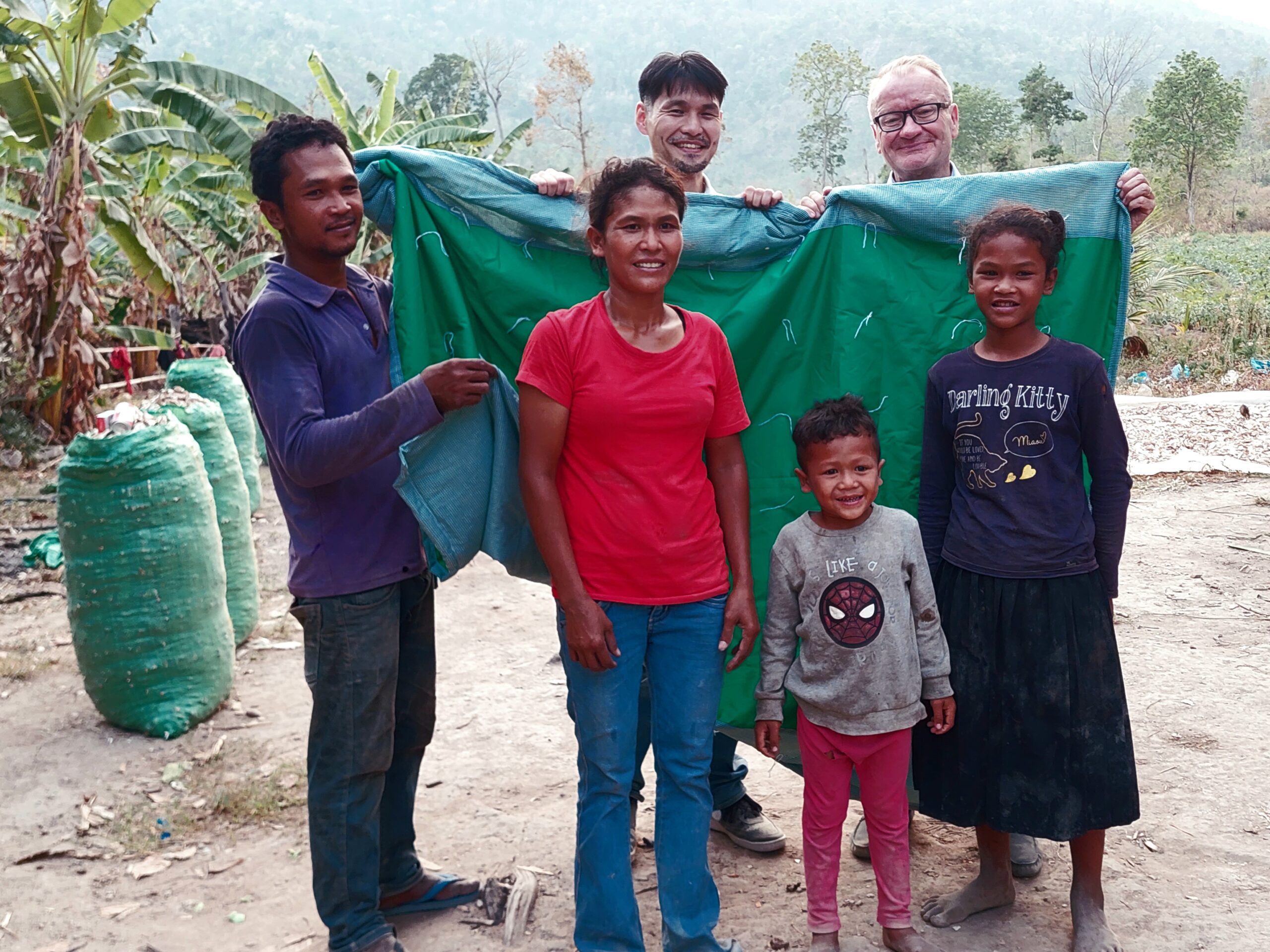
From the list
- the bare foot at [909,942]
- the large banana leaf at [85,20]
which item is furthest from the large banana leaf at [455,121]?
the bare foot at [909,942]

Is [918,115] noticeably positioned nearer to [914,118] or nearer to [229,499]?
[914,118]

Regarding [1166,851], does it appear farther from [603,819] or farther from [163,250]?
[163,250]

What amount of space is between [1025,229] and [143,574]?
11.8 ft

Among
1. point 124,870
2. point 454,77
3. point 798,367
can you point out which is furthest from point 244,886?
point 454,77

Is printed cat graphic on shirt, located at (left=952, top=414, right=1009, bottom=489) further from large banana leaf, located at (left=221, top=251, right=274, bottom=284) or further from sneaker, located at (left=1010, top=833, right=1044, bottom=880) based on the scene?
large banana leaf, located at (left=221, top=251, right=274, bottom=284)

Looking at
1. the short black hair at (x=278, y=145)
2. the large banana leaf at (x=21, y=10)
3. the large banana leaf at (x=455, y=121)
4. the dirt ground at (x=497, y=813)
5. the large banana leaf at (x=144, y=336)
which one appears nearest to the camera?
the short black hair at (x=278, y=145)

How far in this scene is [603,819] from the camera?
2348mm

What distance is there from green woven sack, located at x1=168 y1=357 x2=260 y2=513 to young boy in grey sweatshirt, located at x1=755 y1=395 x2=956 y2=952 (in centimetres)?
588

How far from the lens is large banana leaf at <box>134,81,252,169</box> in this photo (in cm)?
834

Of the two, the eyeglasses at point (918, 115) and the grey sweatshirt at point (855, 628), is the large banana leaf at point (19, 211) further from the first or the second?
the grey sweatshirt at point (855, 628)

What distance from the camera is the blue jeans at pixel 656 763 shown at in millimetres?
2336

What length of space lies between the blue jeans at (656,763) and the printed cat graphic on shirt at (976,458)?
72 centimetres

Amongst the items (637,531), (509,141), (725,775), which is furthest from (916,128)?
(509,141)

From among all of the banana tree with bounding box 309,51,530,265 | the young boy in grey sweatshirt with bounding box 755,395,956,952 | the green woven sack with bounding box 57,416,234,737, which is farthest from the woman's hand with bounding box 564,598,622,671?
the banana tree with bounding box 309,51,530,265
